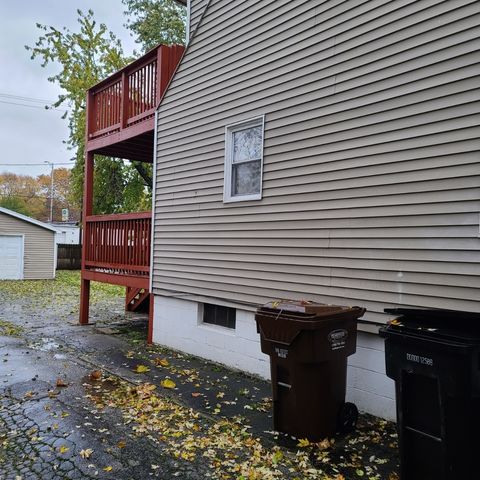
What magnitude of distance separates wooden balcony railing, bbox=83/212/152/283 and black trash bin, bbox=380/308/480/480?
580cm

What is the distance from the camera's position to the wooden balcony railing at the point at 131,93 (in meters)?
7.89

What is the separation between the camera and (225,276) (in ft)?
20.8

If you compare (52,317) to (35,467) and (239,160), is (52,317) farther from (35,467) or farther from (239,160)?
(35,467)

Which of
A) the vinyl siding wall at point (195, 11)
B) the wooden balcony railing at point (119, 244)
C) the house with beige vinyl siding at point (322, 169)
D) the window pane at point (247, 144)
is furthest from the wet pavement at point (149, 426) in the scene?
the vinyl siding wall at point (195, 11)

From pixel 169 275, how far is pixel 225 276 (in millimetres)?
1544

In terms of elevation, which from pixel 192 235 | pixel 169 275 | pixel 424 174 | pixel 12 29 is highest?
pixel 12 29

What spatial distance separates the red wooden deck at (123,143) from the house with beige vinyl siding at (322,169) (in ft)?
2.29

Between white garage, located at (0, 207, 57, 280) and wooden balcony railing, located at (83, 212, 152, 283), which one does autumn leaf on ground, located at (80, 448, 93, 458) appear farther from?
white garage, located at (0, 207, 57, 280)

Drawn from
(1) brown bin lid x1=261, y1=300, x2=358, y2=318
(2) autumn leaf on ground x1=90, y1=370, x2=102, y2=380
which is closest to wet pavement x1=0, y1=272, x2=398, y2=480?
(2) autumn leaf on ground x1=90, y1=370, x2=102, y2=380

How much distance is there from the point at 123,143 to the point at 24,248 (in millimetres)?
15233

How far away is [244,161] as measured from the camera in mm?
6223

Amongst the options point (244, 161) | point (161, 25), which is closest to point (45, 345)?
point (244, 161)

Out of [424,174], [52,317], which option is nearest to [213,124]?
[424,174]

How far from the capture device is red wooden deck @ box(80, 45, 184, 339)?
26.7 ft
